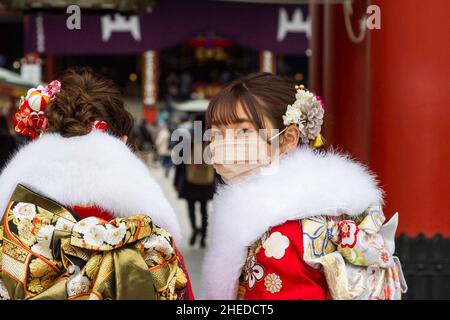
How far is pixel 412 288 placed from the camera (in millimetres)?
3918

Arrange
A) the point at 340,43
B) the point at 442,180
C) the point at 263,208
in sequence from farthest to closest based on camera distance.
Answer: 1. the point at 340,43
2. the point at 442,180
3. the point at 263,208

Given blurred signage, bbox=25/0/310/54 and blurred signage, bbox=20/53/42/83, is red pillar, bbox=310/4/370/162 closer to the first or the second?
blurred signage, bbox=25/0/310/54

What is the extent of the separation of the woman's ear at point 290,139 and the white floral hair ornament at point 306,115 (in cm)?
2

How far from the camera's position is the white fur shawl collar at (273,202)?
2.12m

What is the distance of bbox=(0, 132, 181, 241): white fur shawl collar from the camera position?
2133 millimetres

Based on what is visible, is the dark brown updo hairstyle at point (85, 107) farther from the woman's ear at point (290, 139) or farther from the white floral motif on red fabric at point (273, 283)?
the white floral motif on red fabric at point (273, 283)

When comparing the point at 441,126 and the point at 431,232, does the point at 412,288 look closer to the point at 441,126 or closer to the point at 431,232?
the point at 431,232

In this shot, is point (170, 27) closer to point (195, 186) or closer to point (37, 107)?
point (195, 186)

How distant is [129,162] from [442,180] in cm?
229

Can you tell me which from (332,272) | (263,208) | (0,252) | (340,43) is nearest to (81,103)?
(0,252)

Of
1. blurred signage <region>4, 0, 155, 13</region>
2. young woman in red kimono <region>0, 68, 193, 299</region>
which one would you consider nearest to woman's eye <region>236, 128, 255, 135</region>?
young woman in red kimono <region>0, 68, 193, 299</region>

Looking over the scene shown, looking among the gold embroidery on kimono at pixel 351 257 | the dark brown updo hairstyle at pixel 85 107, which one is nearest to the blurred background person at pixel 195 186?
the dark brown updo hairstyle at pixel 85 107

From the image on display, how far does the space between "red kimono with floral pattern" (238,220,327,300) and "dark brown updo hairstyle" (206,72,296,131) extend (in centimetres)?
39

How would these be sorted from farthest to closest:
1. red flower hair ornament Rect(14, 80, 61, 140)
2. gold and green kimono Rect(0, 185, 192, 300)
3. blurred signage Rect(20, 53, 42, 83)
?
blurred signage Rect(20, 53, 42, 83)
red flower hair ornament Rect(14, 80, 61, 140)
gold and green kimono Rect(0, 185, 192, 300)
